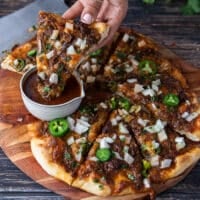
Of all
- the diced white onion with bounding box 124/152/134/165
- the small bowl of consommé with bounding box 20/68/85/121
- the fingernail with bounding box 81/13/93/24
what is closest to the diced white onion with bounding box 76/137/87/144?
the small bowl of consommé with bounding box 20/68/85/121

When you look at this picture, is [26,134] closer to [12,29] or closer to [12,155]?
[12,155]

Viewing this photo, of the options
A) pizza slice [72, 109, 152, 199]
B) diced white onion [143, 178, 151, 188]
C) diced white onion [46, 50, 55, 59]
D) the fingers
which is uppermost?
diced white onion [46, 50, 55, 59]

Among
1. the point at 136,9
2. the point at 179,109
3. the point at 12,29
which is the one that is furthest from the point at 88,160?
the point at 136,9

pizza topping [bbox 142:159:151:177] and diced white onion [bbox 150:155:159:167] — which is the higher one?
diced white onion [bbox 150:155:159:167]

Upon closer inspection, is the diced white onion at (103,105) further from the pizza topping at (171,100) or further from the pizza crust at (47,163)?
the pizza crust at (47,163)

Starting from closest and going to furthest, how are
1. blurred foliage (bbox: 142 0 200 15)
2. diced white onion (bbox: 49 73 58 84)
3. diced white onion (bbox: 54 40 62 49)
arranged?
1. diced white onion (bbox: 49 73 58 84)
2. diced white onion (bbox: 54 40 62 49)
3. blurred foliage (bbox: 142 0 200 15)

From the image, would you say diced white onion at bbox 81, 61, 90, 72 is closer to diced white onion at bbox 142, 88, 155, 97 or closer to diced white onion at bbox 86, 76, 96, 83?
diced white onion at bbox 86, 76, 96, 83

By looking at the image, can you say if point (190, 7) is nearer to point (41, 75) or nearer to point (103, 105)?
point (103, 105)

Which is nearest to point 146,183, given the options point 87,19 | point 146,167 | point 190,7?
point 146,167
